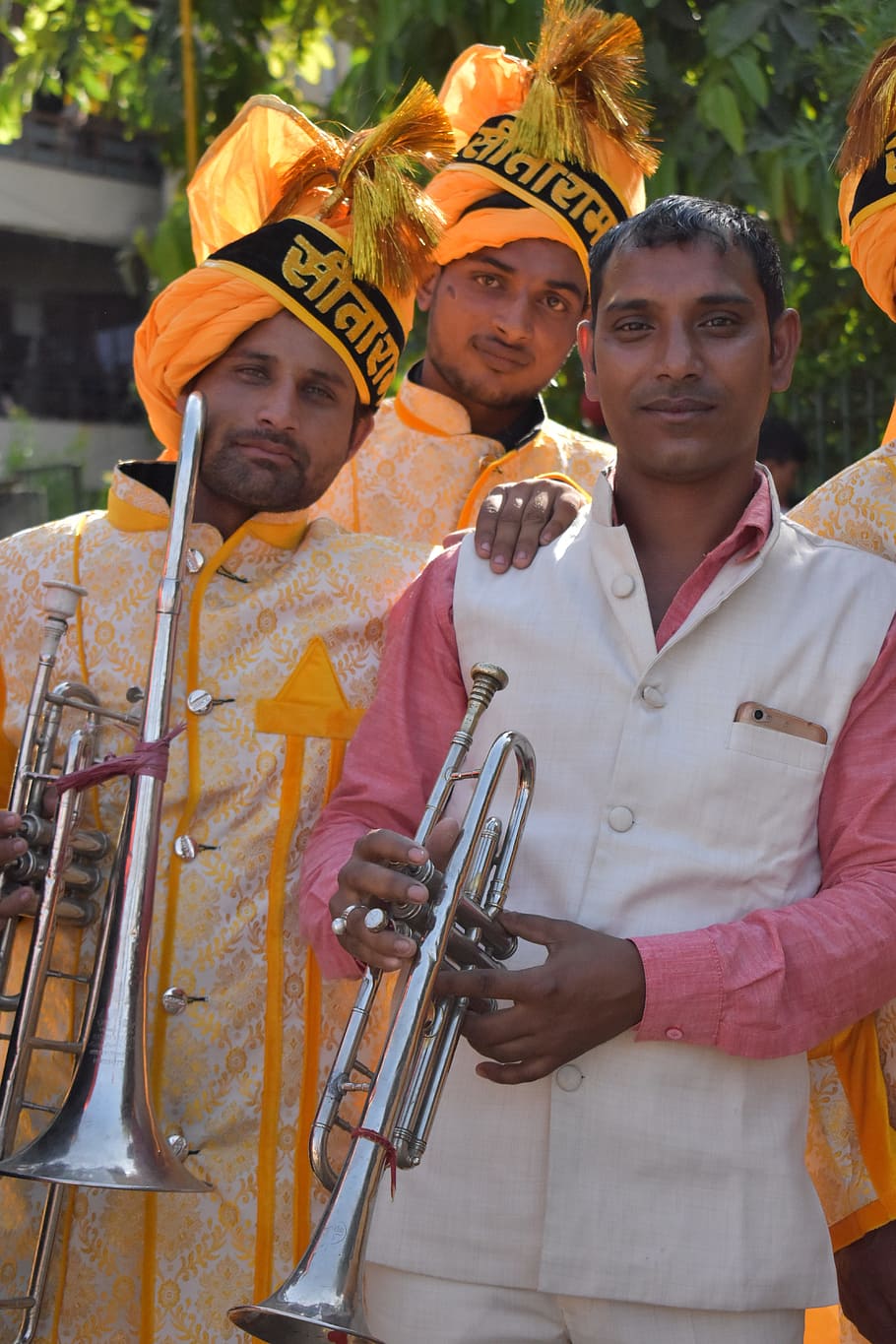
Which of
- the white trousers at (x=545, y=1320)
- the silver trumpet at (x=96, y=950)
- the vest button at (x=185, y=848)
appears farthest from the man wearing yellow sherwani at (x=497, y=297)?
the white trousers at (x=545, y=1320)

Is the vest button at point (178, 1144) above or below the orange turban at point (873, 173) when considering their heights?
below

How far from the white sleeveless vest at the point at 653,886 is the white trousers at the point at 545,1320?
3 centimetres

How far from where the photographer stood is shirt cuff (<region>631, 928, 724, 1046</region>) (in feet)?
8.09

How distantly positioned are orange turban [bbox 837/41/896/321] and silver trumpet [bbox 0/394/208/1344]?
1.34 meters

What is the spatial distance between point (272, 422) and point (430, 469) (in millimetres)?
1118

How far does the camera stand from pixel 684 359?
2.76 m

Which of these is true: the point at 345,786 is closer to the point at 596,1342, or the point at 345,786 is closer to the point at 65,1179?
the point at 65,1179

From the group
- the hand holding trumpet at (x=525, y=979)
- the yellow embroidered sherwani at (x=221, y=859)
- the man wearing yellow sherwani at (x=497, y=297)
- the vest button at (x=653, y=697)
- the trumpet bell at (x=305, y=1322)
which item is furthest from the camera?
the man wearing yellow sherwani at (x=497, y=297)

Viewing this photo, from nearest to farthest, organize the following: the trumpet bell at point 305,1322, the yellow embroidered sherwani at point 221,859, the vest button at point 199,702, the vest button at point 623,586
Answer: the trumpet bell at point 305,1322
the vest button at point 623,586
the yellow embroidered sherwani at point 221,859
the vest button at point 199,702

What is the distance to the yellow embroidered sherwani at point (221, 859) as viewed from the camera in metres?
3.01

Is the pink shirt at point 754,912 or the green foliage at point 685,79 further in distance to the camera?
the green foliage at point 685,79

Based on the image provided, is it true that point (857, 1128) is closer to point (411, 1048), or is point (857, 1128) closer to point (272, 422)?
point (411, 1048)

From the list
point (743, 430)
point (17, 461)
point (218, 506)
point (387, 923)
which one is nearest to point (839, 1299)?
point (387, 923)

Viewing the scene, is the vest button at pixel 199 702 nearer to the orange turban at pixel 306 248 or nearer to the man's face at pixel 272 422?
the man's face at pixel 272 422
